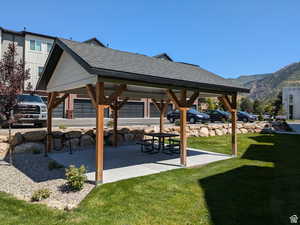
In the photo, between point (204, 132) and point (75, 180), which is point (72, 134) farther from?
point (204, 132)

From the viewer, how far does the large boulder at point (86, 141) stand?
394 inches

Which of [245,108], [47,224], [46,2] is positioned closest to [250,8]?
[46,2]

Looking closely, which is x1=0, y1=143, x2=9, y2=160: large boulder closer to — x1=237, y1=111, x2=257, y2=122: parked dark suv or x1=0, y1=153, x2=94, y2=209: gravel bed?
x1=0, y1=153, x2=94, y2=209: gravel bed

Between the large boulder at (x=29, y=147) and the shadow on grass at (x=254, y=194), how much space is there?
7.15m

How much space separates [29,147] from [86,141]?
2.55 metres

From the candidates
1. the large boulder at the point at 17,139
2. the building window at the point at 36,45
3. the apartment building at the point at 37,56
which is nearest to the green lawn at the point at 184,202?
Answer: the large boulder at the point at 17,139

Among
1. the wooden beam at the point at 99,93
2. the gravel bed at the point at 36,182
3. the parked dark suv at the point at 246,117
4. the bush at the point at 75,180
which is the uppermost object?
Answer: the wooden beam at the point at 99,93

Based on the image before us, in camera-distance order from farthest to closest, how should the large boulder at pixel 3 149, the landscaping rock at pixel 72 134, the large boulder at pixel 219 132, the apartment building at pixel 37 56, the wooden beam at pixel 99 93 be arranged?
the apartment building at pixel 37 56 < the large boulder at pixel 219 132 < the landscaping rock at pixel 72 134 < the large boulder at pixel 3 149 < the wooden beam at pixel 99 93

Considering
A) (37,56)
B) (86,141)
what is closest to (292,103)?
(86,141)

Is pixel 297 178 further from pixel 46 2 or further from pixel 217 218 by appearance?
pixel 46 2

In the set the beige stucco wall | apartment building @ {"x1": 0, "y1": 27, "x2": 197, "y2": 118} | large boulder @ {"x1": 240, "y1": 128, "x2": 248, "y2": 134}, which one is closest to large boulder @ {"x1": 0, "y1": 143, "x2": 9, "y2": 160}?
apartment building @ {"x1": 0, "y1": 27, "x2": 197, "y2": 118}

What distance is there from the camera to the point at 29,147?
8.48m

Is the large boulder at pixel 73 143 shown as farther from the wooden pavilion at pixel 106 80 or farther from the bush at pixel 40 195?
the bush at pixel 40 195

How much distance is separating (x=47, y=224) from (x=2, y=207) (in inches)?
51.5
